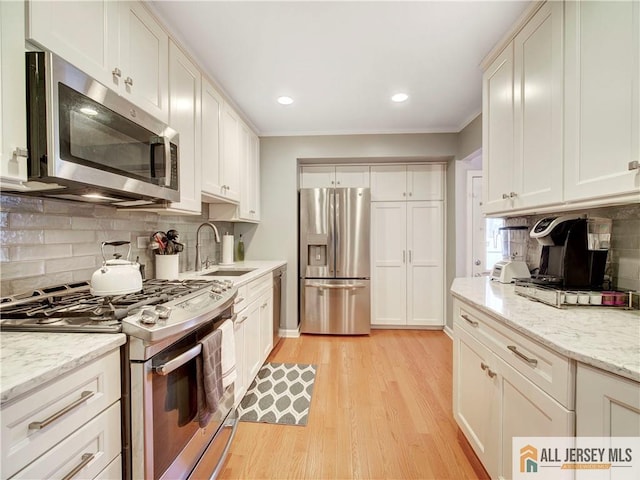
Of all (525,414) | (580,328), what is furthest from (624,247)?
(525,414)

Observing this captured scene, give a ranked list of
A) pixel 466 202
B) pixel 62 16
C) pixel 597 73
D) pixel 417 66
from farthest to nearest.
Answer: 1. pixel 466 202
2. pixel 417 66
3. pixel 597 73
4. pixel 62 16

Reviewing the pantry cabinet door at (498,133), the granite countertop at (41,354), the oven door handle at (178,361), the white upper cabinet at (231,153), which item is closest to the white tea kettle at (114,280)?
the granite countertop at (41,354)

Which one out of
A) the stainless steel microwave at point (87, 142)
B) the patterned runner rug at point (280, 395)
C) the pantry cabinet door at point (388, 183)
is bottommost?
the patterned runner rug at point (280, 395)

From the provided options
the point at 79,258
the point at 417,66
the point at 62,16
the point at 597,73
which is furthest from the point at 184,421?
the point at 417,66

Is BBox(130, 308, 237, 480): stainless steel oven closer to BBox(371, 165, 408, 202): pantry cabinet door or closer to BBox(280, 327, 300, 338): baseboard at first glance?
BBox(280, 327, 300, 338): baseboard

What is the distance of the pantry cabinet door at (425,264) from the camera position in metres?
3.48

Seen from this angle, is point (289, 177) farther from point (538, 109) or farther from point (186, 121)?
point (538, 109)

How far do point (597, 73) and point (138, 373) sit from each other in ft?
6.82

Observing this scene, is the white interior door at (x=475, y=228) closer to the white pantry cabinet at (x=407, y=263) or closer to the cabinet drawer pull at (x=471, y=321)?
the white pantry cabinet at (x=407, y=263)

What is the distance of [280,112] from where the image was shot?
2.77 meters

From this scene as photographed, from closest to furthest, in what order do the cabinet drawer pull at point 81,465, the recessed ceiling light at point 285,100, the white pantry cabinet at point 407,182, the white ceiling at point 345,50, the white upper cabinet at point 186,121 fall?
the cabinet drawer pull at point 81,465 → the white ceiling at point 345,50 → the white upper cabinet at point 186,121 → the recessed ceiling light at point 285,100 → the white pantry cabinet at point 407,182

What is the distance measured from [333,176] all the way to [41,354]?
10.5ft

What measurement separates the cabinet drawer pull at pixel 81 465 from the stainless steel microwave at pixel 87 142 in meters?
0.85

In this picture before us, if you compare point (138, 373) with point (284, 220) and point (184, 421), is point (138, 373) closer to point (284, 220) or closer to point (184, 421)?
point (184, 421)
